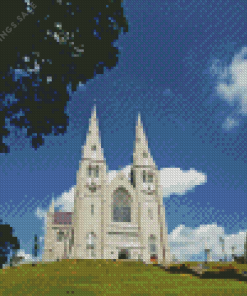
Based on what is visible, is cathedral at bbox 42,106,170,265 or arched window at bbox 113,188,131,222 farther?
arched window at bbox 113,188,131,222

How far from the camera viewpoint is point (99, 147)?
5109cm

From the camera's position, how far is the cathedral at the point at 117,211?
4272 cm

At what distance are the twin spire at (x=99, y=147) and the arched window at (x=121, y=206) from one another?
6.08m

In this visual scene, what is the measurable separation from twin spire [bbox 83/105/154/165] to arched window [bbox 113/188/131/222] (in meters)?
6.08

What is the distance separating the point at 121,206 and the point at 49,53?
134 ft

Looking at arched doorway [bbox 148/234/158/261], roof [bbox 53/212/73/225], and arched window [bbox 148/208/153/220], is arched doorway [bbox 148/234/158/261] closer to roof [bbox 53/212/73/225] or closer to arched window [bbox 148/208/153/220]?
arched window [bbox 148/208/153/220]

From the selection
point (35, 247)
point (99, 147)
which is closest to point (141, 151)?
point (99, 147)

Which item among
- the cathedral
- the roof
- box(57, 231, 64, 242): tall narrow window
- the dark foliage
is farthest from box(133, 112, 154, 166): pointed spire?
the roof

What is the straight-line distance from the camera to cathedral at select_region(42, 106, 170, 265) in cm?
4272

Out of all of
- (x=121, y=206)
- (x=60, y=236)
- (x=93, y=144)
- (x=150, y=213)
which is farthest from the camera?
(x=60, y=236)

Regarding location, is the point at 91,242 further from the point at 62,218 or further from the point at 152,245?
the point at 62,218

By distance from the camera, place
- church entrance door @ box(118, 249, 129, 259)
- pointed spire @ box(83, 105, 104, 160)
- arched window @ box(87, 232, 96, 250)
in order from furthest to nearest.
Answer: pointed spire @ box(83, 105, 104, 160), arched window @ box(87, 232, 96, 250), church entrance door @ box(118, 249, 129, 259)

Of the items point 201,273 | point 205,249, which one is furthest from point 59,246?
point 201,273

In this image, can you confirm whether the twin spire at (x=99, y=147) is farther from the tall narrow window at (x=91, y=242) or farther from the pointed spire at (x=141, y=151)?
the tall narrow window at (x=91, y=242)
